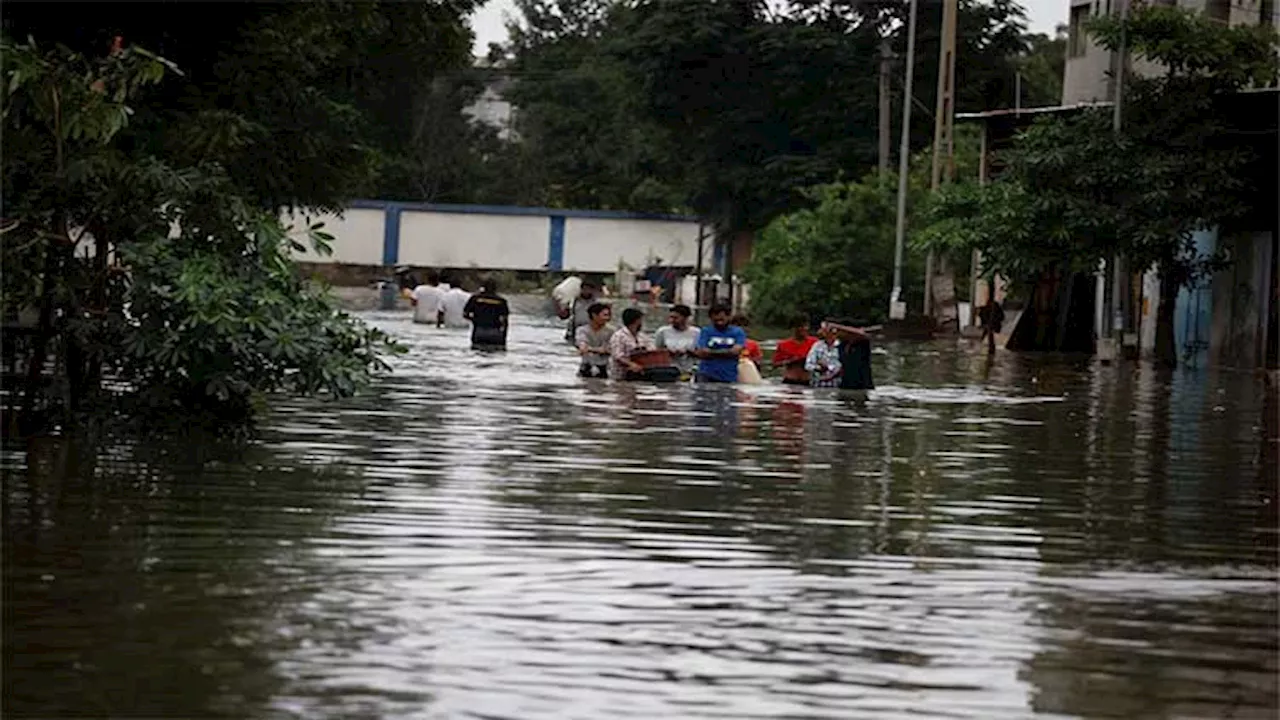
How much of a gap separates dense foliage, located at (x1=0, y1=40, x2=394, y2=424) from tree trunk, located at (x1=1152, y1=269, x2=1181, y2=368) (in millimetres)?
28617

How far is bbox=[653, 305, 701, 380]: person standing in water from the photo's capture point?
2973 cm

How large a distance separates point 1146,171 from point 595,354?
50.7ft

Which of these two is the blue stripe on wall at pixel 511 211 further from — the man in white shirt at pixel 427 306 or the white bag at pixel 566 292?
the man in white shirt at pixel 427 306

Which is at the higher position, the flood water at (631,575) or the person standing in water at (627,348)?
the person standing in water at (627,348)

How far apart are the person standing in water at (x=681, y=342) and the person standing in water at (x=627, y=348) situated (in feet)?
1.15

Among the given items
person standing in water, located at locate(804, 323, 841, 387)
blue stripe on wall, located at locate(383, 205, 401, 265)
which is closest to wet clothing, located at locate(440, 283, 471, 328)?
person standing in water, located at locate(804, 323, 841, 387)

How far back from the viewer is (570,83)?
11112 cm

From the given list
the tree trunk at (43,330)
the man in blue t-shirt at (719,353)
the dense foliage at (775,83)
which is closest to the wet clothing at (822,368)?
the man in blue t-shirt at (719,353)

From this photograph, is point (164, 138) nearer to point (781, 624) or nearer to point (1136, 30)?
point (781, 624)

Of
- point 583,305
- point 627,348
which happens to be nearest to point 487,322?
point 583,305

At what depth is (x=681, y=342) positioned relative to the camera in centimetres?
3006

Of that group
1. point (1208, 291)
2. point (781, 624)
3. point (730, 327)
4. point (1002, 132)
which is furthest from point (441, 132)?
point (781, 624)

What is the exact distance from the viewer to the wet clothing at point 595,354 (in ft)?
99.9

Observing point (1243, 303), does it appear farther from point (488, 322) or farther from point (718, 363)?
point (718, 363)
